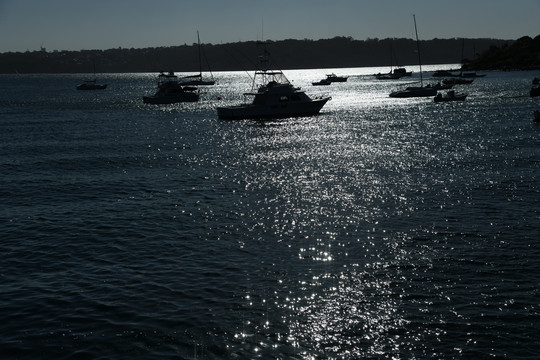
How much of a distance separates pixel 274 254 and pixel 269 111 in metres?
63.0

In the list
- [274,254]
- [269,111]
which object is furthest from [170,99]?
[274,254]

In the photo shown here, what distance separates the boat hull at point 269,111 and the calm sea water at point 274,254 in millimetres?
30954

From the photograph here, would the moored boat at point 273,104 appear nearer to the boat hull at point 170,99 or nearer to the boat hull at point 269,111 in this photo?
the boat hull at point 269,111

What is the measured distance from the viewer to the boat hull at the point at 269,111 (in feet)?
283

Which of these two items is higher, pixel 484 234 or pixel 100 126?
pixel 100 126

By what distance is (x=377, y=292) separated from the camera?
20.1m

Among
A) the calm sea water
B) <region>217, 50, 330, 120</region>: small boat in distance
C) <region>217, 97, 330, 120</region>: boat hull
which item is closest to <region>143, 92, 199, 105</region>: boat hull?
<region>217, 97, 330, 120</region>: boat hull

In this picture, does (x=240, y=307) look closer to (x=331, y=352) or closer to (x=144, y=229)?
(x=331, y=352)

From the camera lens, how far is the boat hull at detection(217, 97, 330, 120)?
86.2 meters

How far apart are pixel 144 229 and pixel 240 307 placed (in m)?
12.1

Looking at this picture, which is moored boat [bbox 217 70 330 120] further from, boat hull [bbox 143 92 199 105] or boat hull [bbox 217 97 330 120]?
boat hull [bbox 143 92 199 105]

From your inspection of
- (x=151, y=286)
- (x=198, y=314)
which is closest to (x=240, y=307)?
(x=198, y=314)

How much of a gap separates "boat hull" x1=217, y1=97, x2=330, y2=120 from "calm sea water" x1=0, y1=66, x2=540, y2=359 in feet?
102

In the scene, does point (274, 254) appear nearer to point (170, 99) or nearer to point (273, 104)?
point (273, 104)
